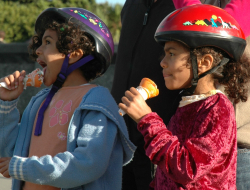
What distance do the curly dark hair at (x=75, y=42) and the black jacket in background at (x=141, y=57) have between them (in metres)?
0.31

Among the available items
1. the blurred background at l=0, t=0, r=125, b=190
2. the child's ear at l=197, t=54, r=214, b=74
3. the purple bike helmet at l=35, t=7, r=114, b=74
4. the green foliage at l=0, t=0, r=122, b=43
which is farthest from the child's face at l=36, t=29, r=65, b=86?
the green foliage at l=0, t=0, r=122, b=43

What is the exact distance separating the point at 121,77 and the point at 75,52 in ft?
1.73

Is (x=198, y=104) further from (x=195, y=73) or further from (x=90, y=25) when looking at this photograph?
(x=90, y=25)

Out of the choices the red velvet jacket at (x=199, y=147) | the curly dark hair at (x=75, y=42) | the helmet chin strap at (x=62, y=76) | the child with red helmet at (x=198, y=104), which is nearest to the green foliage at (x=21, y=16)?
the curly dark hair at (x=75, y=42)

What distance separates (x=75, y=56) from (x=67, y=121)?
53cm

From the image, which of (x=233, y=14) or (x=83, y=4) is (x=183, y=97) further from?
(x=83, y=4)

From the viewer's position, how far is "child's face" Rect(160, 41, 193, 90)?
7.88ft

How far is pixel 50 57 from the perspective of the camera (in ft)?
9.07

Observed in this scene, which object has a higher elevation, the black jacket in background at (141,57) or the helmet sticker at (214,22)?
the helmet sticker at (214,22)

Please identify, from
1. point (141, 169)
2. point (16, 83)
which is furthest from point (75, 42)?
point (141, 169)

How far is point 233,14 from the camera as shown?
2.58 metres

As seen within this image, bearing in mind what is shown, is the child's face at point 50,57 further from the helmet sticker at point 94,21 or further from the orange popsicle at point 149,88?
the orange popsicle at point 149,88

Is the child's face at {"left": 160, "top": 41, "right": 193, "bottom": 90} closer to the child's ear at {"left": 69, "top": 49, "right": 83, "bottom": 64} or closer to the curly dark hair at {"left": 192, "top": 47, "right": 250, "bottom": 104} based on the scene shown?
the curly dark hair at {"left": 192, "top": 47, "right": 250, "bottom": 104}

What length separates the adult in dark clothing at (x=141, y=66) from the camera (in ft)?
9.76
